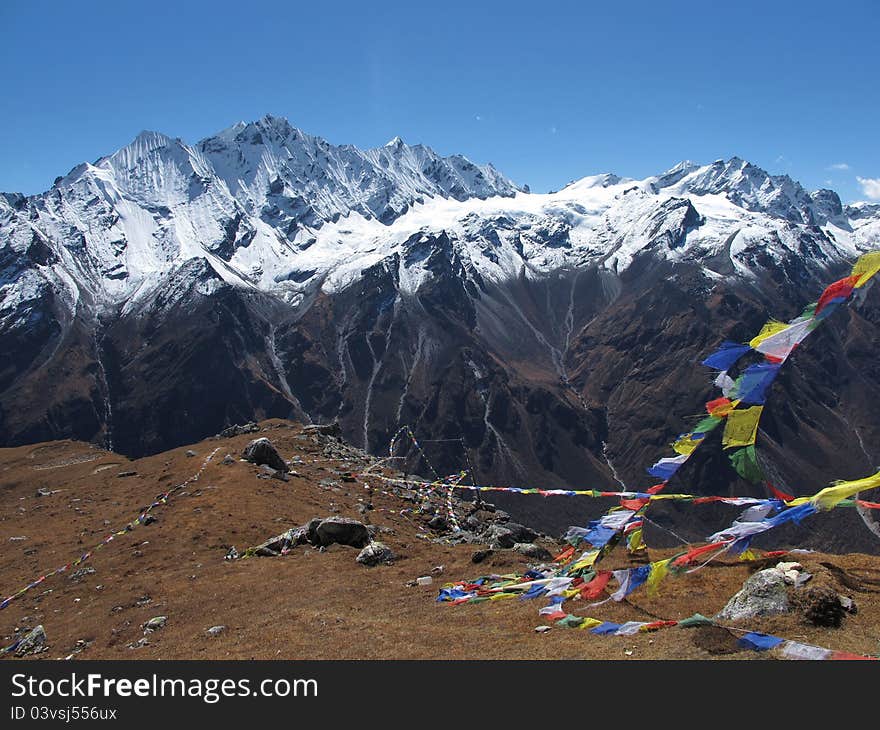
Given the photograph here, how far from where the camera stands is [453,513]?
43.5 metres

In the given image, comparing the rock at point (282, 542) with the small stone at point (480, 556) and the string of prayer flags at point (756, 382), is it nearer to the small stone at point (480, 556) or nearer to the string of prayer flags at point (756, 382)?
the small stone at point (480, 556)

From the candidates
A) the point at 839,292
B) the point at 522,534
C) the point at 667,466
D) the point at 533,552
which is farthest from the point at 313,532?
the point at 839,292

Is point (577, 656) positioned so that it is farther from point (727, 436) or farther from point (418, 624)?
point (727, 436)

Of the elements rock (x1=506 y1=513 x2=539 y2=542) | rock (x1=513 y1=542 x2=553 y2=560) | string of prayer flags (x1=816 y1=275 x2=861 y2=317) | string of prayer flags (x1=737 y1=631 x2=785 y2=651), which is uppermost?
string of prayer flags (x1=816 y1=275 x2=861 y2=317)

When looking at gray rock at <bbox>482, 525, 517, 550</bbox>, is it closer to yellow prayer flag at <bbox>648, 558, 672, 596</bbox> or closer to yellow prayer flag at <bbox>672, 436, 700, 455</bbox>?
yellow prayer flag at <bbox>672, 436, 700, 455</bbox>

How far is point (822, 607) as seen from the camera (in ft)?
47.4

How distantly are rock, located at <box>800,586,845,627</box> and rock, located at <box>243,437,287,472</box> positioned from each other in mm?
37568

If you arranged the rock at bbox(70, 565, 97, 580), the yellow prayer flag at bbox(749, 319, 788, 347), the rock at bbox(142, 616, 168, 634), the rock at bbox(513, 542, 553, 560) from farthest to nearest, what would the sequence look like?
the rock at bbox(70, 565, 97, 580), the rock at bbox(513, 542, 553, 560), the rock at bbox(142, 616, 168, 634), the yellow prayer flag at bbox(749, 319, 788, 347)

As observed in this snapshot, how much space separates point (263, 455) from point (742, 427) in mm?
35549

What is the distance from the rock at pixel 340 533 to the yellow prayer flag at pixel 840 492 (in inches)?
875

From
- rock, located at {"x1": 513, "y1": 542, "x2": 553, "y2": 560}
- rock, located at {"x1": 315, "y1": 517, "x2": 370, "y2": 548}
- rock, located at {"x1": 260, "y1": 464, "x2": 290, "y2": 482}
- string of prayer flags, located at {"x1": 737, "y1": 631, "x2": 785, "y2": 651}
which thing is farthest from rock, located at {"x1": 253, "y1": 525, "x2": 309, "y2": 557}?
string of prayer flags, located at {"x1": 737, "y1": 631, "x2": 785, "y2": 651}

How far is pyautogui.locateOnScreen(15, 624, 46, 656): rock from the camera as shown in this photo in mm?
21844

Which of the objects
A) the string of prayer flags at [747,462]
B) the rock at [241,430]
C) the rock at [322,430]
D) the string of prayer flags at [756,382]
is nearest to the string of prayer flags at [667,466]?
the string of prayer flags at [747,462]
